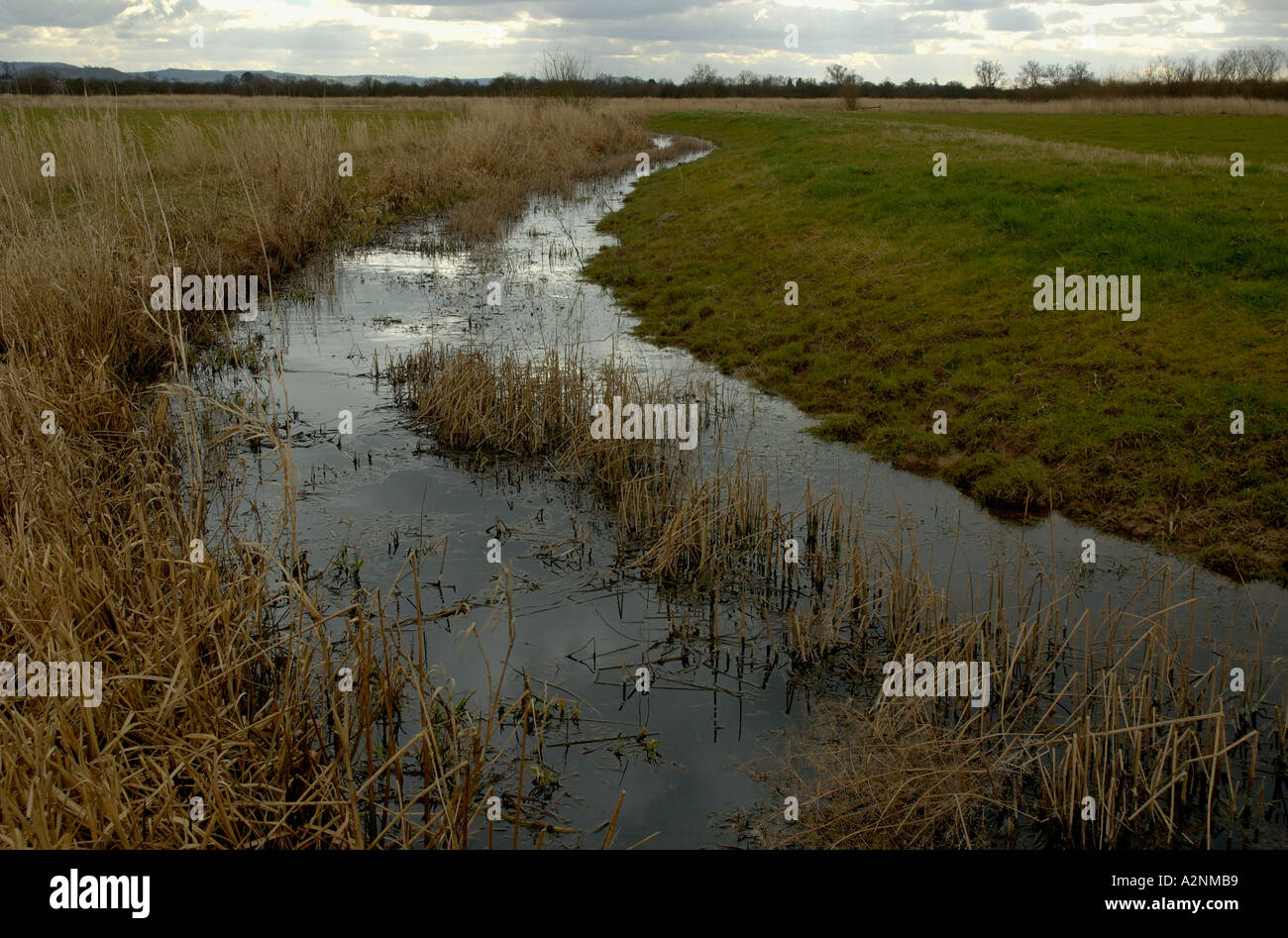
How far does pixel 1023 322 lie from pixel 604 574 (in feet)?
22.2

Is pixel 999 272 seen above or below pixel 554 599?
above

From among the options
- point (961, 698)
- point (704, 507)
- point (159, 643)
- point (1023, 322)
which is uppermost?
point (1023, 322)

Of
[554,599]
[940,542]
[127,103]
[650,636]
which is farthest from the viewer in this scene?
[127,103]

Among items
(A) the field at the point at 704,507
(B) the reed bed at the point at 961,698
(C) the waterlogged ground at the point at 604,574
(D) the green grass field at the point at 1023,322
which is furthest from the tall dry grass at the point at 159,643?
(D) the green grass field at the point at 1023,322

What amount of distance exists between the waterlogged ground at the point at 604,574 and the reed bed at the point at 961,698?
0.18 meters

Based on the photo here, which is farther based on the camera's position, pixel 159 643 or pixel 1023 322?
pixel 1023 322

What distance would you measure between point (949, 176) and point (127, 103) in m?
37.9

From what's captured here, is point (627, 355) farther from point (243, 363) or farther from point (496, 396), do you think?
point (243, 363)

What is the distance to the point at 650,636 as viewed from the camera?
5.73 meters

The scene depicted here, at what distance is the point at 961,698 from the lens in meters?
5.02

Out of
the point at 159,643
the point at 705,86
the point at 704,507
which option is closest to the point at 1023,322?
the point at 704,507

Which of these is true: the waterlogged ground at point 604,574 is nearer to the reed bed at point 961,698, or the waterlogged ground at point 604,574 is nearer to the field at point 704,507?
the field at point 704,507

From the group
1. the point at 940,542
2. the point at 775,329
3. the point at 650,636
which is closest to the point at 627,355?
the point at 775,329

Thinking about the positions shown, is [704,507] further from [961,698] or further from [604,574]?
[961,698]
